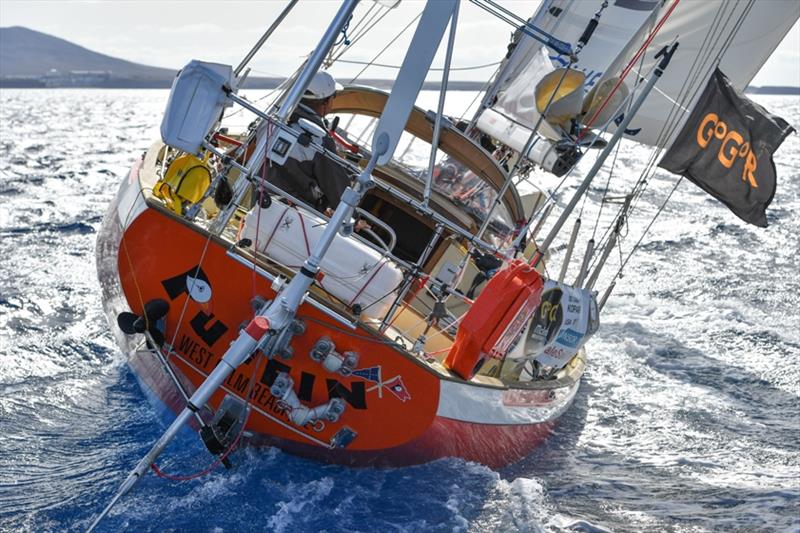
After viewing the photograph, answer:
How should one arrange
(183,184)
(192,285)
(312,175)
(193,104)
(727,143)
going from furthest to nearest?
(727,143) < (312,175) < (183,184) < (192,285) < (193,104)

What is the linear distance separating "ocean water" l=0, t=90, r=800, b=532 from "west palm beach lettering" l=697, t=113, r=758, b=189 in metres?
2.32

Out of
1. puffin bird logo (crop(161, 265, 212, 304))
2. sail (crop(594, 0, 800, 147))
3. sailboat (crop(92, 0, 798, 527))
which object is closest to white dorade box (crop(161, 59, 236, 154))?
sailboat (crop(92, 0, 798, 527))

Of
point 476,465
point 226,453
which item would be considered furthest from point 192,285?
point 476,465

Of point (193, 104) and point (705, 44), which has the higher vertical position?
point (705, 44)

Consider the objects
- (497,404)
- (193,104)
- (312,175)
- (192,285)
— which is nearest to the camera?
(193,104)

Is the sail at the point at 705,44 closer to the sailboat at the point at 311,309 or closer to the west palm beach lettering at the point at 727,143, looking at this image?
the west palm beach lettering at the point at 727,143

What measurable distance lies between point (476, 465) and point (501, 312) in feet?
4.26

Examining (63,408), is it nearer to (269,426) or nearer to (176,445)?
(176,445)

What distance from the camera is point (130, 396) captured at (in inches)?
254

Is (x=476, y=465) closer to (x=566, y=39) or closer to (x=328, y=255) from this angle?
(x=328, y=255)

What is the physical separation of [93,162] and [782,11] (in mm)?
16851

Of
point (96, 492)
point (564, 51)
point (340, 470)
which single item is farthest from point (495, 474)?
point (564, 51)

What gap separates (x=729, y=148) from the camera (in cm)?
633

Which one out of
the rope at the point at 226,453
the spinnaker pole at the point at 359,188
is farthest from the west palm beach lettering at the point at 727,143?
the rope at the point at 226,453
